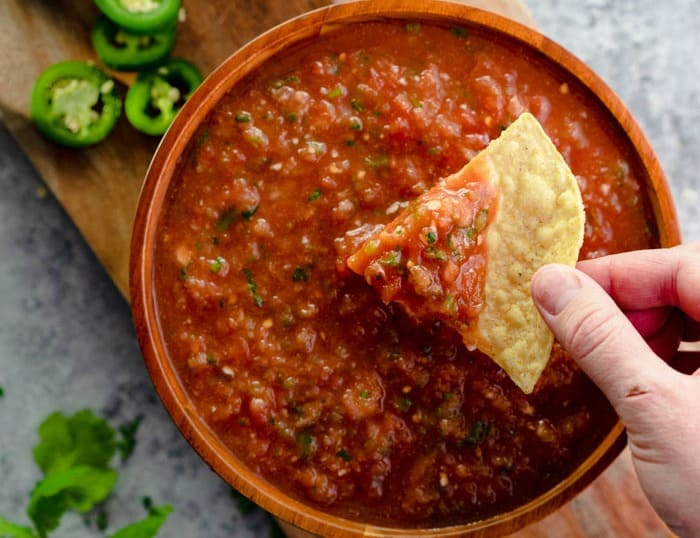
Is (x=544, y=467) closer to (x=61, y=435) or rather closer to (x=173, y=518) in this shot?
(x=173, y=518)

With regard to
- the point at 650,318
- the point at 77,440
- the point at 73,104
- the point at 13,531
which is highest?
the point at 650,318

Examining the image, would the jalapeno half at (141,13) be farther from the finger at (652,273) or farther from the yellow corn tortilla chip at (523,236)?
the finger at (652,273)

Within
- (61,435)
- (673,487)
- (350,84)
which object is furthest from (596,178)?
A: (61,435)

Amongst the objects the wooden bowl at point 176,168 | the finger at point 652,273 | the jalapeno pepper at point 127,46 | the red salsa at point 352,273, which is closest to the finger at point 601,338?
the finger at point 652,273

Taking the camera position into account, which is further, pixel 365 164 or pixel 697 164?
pixel 697 164

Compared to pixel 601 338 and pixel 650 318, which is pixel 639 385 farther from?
pixel 650 318

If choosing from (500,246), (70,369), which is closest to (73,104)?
(70,369)
